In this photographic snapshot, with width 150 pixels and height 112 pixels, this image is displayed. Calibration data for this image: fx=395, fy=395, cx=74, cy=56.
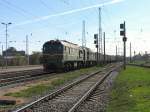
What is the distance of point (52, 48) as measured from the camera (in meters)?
44.5

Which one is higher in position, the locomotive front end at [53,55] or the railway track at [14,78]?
the locomotive front end at [53,55]

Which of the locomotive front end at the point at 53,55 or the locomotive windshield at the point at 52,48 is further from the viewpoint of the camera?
the locomotive windshield at the point at 52,48

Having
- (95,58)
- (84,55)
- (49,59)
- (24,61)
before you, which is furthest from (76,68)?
(24,61)

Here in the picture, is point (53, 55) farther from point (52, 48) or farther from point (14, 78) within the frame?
point (14, 78)

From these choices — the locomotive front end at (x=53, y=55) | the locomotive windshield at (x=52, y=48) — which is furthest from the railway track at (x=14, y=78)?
the locomotive windshield at (x=52, y=48)

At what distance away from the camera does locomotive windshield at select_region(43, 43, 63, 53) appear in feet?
143


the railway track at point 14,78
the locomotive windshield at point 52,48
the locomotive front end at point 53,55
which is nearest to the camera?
the railway track at point 14,78

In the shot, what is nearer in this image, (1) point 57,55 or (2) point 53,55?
(1) point 57,55

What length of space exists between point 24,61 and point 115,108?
282 feet

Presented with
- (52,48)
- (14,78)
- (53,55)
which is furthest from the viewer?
(52,48)

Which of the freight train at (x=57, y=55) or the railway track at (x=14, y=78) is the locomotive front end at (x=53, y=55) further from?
the railway track at (x=14, y=78)

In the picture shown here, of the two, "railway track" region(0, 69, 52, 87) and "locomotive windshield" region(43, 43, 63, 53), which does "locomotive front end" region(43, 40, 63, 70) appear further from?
"railway track" region(0, 69, 52, 87)

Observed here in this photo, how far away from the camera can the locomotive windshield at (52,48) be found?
43628 millimetres

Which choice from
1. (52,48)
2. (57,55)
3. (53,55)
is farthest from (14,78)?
(52,48)
